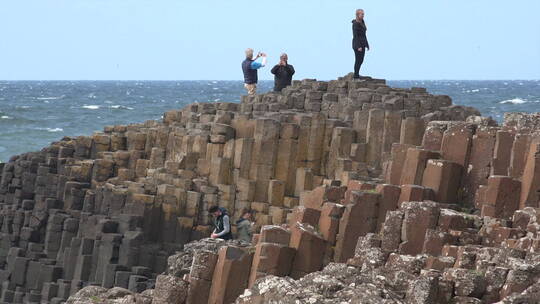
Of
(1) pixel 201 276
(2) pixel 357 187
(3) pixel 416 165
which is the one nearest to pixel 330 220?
(2) pixel 357 187

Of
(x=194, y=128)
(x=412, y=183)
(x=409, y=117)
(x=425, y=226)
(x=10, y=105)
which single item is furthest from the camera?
(x=10, y=105)

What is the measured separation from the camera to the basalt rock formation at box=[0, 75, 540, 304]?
2119 centimetres

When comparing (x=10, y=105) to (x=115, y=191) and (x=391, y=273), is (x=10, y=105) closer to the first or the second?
(x=115, y=191)

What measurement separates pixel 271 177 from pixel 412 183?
8.71m

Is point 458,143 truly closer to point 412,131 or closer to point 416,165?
point 416,165

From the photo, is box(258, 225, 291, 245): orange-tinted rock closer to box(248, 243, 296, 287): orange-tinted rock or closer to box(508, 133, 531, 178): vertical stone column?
box(248, 243, 296, 287): orange-tinted rock

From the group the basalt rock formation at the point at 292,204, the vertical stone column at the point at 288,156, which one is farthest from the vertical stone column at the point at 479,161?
the vertical stone column at the point at 288,156

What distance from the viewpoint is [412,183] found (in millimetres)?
26281

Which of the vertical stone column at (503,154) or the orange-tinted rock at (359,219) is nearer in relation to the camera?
the vertical stone column at (503,154)

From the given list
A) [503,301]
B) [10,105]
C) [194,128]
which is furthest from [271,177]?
[10,105]

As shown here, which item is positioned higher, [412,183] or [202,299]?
[412,183]

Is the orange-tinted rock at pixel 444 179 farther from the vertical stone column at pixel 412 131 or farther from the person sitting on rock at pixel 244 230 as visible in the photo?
the person sitting on rock at pixel 244 230

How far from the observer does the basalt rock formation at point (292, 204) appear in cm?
2119
